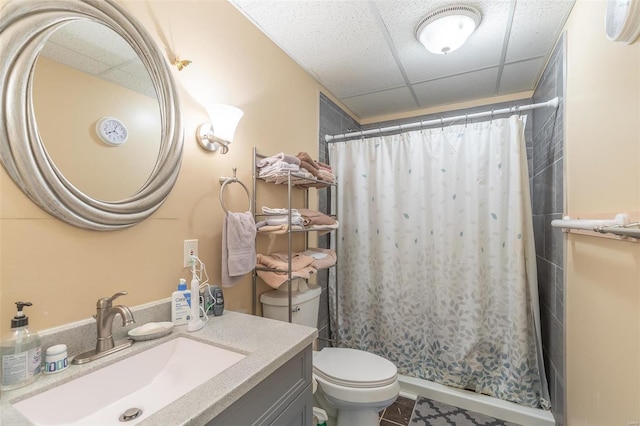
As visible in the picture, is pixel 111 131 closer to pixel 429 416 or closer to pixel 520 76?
pixel 429 416

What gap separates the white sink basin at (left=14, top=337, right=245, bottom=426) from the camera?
0.64 meters

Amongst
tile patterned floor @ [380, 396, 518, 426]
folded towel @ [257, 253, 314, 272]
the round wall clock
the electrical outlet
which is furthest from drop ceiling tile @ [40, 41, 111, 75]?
tile patterned floor @ [380, 396, 518, 426]

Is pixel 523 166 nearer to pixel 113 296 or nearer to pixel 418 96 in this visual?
pixel 418 96

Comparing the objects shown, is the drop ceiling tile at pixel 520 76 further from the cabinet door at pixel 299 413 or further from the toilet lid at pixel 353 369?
the cabinet door at pixel 299 413

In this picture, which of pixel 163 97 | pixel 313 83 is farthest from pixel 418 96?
pixel 163 97

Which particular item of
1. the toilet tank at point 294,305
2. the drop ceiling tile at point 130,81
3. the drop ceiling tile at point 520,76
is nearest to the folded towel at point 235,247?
the toilet tank at point 294,305

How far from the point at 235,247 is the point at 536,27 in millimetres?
1967

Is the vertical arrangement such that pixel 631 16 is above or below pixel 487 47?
below

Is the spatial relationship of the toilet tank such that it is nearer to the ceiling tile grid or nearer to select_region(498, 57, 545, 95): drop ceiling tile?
the ceiling tile grid

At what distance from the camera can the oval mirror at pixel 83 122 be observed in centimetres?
69

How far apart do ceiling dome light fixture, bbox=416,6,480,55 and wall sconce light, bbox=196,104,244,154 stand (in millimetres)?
1094

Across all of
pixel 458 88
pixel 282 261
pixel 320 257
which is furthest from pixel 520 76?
pixel 282 261

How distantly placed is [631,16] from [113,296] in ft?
5.28

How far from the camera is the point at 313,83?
6.72ft
